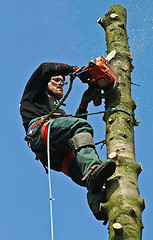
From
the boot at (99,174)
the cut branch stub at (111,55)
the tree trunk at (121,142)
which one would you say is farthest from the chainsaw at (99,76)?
the boot at (99,174)

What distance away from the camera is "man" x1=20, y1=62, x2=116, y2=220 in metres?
3.92

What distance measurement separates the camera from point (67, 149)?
4.57m

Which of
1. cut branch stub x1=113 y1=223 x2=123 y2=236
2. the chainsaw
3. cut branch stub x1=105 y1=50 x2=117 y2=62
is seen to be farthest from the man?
cut branch stub x1=113 y1=223 x2=123 y2=236

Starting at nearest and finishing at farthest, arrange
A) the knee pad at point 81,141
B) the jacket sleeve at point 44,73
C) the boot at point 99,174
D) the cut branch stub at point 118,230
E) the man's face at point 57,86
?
the cut branch stub at point 118,230, the boot at point 99,174, the knee pad at point 81,141, the jacket sleeve at point 44,73, the man's face at point 57,86

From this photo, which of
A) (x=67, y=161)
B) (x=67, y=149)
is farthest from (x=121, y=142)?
(x=67, y=161)

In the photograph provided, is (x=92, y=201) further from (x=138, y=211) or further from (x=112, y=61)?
(x=112, y=61)

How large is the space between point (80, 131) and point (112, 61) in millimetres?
992

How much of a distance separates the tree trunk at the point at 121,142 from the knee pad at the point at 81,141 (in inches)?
6.2

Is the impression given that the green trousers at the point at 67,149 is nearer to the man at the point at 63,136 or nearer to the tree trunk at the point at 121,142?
the man at the point at 63,136

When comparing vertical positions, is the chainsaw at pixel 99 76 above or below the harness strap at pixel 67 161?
above

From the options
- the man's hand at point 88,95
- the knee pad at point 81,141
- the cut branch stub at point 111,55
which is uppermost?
the cut branch stub at point 111,55

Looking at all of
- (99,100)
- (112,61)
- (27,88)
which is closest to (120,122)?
(99,100)

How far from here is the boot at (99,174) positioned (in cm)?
365

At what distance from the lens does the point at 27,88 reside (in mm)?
5035
